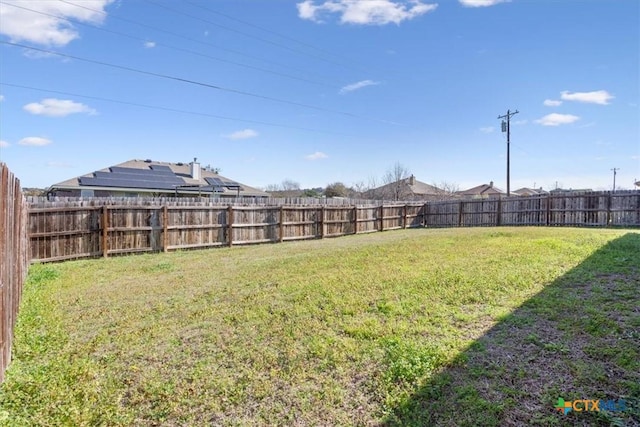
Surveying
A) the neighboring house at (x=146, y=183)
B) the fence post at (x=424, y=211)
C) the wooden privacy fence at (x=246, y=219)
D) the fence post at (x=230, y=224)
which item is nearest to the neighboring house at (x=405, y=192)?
the fence post at (x=424, y=211)

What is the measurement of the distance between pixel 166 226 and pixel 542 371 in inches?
424

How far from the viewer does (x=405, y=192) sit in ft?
133

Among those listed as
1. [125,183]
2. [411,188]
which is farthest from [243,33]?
[411,188]

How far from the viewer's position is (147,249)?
10820mm

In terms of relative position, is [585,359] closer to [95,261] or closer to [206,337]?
[206,337]

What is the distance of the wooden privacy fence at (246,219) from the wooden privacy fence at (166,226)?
0.02 meters

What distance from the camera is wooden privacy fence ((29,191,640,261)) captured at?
9297mm

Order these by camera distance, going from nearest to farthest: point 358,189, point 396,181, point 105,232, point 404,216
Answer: point 105,232
point 404,216
point 396,181
point 358,189

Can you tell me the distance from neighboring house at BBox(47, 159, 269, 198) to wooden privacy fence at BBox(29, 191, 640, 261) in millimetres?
9007

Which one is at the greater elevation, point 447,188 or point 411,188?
point 447,188

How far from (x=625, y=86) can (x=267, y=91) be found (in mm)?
16782

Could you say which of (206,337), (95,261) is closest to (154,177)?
(95,261)

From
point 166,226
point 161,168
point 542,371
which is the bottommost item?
point 542,371

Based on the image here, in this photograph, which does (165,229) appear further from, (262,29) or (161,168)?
(161,168)
